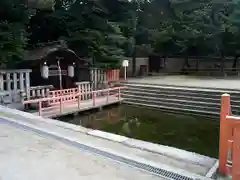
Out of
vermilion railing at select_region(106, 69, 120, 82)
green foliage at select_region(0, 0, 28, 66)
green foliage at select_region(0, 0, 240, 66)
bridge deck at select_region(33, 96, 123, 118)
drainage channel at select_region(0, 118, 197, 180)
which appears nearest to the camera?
drainage channel at select_region(0, 118, 197, 180)

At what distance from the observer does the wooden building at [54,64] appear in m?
10.4

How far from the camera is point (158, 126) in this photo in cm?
851

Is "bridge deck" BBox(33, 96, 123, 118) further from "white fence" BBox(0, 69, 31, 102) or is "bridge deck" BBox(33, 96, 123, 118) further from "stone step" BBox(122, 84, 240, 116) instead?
"white fence" BBox(0, 69, 31, 102)

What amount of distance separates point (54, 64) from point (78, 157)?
7.86m

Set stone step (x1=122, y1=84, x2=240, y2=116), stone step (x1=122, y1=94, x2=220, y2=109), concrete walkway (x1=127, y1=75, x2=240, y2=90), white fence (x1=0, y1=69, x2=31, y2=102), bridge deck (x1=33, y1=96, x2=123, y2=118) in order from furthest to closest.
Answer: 1. concrete walkway (x1=127, y1=75, x2=240, y2=90)
2. stone step (x1=122, y1=94, x2=220, y2=109)
3. stone step (x1=122, y1=84, x2=240, y2=116)
4. white fence (x1=0, y1=69, x2=31, y2=102)
5. bridge deck (x1=33, y1=96, x2=123, y2=118)

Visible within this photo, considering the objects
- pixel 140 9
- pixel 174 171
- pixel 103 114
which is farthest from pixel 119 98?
pixel 174 171

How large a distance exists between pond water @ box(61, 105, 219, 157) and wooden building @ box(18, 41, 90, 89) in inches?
88.0

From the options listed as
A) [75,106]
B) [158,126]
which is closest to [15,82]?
[75,106]

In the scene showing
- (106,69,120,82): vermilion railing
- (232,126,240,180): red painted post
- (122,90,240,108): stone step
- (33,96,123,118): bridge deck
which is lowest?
(33,96,123,118): bridge deck

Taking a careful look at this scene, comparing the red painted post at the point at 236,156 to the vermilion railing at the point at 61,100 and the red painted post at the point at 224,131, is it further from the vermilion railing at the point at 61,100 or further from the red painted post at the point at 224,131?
the vermilion railing at the point at 61,100

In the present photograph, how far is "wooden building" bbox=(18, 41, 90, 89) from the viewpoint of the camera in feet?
34.2

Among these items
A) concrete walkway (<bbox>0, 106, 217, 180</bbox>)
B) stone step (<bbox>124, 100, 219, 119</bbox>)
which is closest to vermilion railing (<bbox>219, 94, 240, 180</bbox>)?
concrete walkway (<bbox>0, 106, 217, 180</bbox>)

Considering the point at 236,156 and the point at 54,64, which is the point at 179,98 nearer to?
the point at 54,64

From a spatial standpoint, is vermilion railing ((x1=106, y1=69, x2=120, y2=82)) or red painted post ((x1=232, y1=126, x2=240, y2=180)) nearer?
red painted post ((x1=232, y1=126, x2=240, y2=180))
